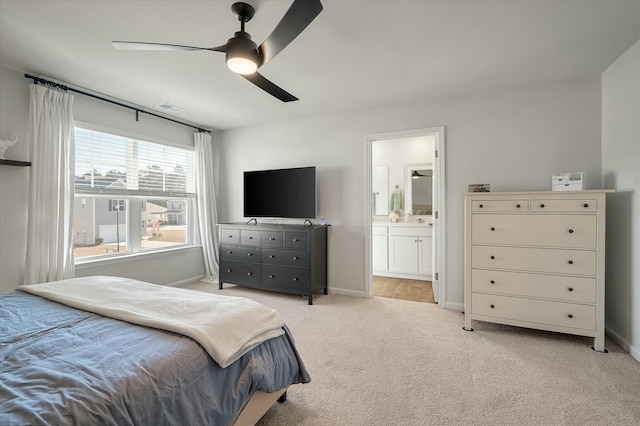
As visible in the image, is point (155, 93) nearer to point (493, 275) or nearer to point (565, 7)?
point (565, 7)

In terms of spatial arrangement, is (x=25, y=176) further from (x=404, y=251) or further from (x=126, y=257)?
(x=404, y=251)

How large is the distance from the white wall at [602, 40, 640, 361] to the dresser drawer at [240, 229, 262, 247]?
12.0 feet

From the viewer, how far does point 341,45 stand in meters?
2.31

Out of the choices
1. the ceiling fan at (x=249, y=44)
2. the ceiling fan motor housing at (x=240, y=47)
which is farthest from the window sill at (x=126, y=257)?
the ceiling fan motor housing at (x=240, y=47)

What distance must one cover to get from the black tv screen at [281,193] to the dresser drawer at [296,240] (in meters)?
0.32

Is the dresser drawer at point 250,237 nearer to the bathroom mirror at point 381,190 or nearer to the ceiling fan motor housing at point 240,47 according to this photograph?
the bathroom mirror at point 381,190

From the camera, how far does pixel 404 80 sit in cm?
295

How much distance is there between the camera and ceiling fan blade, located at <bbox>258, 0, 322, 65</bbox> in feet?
4.63

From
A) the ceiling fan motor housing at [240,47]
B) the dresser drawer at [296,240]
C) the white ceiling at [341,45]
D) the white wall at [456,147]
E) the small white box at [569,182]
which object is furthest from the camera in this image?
the dresser drawer at [296,240]

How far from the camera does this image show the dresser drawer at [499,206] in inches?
102

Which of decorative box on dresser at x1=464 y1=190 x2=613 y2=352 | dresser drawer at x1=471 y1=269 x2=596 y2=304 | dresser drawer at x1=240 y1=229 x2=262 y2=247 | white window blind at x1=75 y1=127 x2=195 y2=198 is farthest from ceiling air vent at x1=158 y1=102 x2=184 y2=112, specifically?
dresser drawer at x1=471 y1=269 x2=596 y2=304

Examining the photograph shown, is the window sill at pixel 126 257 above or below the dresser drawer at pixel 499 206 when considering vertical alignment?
below

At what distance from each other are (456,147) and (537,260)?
4.77ft

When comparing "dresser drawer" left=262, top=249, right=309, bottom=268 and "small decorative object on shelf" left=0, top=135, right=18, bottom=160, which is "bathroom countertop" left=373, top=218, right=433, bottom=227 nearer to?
"dresser drawer" left=262, top=249, right=309, bottom=268
